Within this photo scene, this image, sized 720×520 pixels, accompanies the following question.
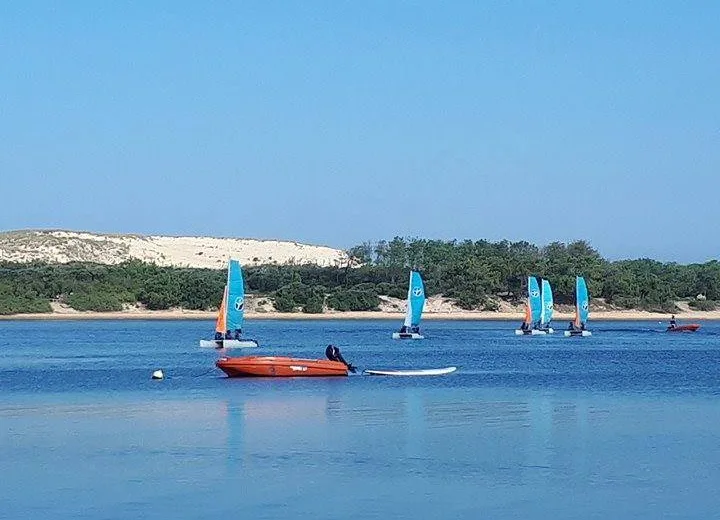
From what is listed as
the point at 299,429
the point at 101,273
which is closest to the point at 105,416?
the point at 299,429

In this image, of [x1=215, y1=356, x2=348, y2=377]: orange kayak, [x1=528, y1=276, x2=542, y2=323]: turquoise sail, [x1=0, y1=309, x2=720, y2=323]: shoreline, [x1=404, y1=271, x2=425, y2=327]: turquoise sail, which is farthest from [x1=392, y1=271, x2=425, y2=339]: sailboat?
[x1=0, y1=309, x2=720, y2=323]: shoreline

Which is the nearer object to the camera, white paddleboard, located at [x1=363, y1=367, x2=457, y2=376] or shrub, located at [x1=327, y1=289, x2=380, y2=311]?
white paddleboard, located at [x1=363, y1=367, x2=457, y2=376]

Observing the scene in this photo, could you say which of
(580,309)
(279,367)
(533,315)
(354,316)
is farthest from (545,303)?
(279,367)

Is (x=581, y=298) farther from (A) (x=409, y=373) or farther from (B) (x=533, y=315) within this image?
(A) (x=409, y=373)

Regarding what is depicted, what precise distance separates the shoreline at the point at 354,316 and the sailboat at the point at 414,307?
43.8 metres

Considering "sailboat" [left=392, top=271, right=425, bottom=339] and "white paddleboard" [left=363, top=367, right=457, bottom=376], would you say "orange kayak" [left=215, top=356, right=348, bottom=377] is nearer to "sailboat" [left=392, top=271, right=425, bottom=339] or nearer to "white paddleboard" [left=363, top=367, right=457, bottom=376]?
"white paddleboard" [left=363, top=367, right=457, bottom=376]

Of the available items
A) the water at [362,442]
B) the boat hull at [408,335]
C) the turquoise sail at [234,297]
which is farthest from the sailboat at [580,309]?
the turquoise sail at [234,297]

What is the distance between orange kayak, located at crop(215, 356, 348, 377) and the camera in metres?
50.2

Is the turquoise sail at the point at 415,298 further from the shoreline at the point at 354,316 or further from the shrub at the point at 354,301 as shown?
the shrub at the point at 354,301

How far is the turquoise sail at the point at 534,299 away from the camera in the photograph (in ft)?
307

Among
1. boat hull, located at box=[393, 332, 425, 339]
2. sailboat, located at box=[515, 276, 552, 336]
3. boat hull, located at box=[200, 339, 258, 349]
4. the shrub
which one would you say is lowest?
boat hull, located at box=[200, 339, 258, 349]

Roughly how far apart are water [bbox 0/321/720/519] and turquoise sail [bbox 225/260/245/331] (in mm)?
2902

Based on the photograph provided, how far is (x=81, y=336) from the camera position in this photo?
9338 centimetres

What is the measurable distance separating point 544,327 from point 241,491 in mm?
76331
